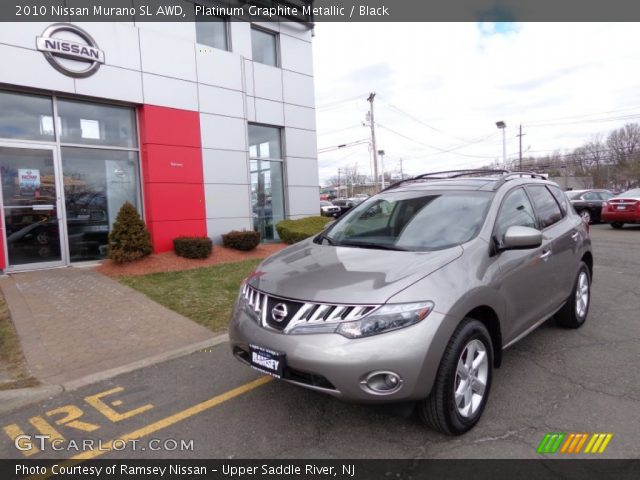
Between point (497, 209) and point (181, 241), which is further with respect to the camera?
point (181, 241)

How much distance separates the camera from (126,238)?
8977 millimetres

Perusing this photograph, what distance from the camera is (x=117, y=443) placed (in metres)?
3.05

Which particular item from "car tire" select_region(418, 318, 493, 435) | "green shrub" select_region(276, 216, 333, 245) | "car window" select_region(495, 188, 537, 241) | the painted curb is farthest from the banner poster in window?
"car tire" select_region(418, 318, 493, 435)

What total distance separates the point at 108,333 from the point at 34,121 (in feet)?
19.9

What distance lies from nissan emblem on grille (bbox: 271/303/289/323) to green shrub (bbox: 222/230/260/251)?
8.32m

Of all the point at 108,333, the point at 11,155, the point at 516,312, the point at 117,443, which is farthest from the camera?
the point at 11,155

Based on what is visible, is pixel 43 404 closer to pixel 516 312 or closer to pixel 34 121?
pixel 516 312

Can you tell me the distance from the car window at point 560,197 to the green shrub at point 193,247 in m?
7.39

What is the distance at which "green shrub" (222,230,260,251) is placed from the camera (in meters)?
11.1

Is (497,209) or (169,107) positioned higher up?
(169,107)

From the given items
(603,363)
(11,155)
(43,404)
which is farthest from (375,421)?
(11,155)

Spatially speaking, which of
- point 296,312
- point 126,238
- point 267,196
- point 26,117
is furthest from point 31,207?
point 296,312

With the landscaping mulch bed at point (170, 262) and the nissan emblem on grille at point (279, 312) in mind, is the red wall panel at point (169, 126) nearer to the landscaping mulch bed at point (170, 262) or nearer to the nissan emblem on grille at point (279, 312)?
the landscaping mulch bed at point (170, 262)
